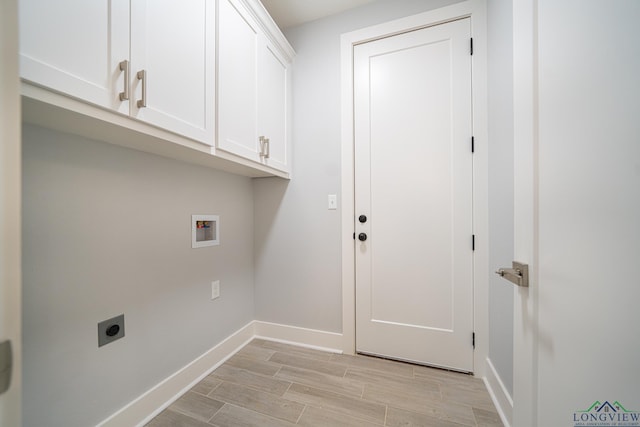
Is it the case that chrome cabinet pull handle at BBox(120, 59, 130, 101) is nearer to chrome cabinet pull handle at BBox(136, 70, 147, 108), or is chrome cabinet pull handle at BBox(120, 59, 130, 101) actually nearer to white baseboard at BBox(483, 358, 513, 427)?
chrome cabinet pull handle at BBox(136, 70, 147, 108)

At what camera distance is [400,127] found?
1.64m

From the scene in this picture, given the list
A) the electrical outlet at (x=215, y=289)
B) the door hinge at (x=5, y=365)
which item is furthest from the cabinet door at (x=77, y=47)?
the electrical outlet at (x=215, y=289)

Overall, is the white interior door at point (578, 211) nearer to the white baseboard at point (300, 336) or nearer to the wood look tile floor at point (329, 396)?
the wood look tile floor at point (329, 396)

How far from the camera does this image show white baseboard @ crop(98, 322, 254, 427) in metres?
1.08

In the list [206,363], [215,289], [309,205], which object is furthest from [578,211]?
[206,363]

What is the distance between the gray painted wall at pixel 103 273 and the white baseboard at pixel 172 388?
0.04 metres

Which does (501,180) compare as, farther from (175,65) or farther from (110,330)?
(110,330)

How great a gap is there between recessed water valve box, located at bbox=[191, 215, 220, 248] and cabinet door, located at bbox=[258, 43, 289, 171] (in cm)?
55

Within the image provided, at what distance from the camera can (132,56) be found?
826 millimetres

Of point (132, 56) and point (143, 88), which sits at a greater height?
point (132, 56)

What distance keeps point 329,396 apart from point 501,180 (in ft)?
5.01

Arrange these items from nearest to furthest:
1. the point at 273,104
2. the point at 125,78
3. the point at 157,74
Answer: the point at 125,78
the point at 157,74
the point at 273,104

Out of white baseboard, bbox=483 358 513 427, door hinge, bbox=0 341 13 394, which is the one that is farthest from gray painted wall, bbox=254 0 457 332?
door hinge, bbox=0 341 13 394

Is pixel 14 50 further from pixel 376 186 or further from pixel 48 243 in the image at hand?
pixel 376 186
